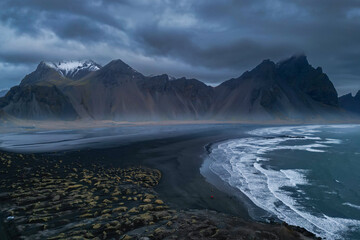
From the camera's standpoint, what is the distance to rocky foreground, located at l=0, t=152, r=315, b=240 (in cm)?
897

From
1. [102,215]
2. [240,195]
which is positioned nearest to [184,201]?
[240,195]

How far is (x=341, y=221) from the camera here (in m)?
11.8

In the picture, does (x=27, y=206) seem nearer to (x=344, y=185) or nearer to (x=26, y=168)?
(x=26, y=168)

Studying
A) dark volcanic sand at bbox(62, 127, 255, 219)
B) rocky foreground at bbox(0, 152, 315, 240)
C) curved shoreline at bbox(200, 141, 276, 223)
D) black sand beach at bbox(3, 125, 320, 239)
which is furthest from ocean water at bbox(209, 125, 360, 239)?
rocky foreground at bbox(0, 152, 315, 240)

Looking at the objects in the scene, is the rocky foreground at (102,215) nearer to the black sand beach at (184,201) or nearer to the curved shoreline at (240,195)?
the black sand beach at (184,201)

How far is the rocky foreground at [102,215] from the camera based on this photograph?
8.97m

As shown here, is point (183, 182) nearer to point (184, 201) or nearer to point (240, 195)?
point (184, 201)

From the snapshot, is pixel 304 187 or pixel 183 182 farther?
pixel 183 182

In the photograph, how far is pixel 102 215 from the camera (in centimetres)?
1079

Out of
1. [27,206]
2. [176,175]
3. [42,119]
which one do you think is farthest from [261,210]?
[42,119]

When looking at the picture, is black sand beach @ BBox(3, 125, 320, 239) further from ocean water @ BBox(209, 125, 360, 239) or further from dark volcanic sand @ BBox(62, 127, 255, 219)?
ocean water @ BBox(209, 125, 360, 239)

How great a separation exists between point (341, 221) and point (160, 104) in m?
181

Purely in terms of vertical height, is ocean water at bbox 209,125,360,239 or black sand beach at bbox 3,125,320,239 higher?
black sand beach at bbox 3,125,320,239

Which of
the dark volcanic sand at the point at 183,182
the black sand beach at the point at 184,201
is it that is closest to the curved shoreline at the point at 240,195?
the black sand beach at the point at 184,201
